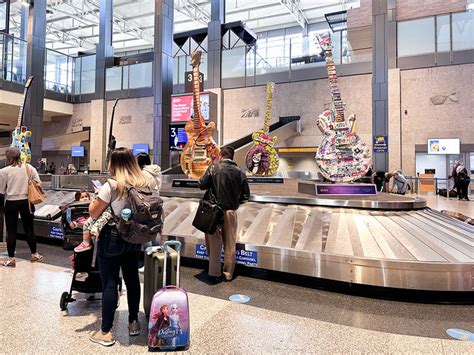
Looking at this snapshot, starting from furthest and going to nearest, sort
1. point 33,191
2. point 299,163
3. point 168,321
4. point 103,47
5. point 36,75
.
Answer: point 103,47 → point 299,163 → point 36,75 → point 33,191 → point 168,321

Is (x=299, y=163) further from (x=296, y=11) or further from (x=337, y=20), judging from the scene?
(x=296, y=11)

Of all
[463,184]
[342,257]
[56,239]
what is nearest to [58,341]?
[342,257]

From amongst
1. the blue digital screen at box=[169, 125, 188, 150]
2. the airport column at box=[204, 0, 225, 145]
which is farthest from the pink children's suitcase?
the airport column at box=[204, 0, 225, 145]

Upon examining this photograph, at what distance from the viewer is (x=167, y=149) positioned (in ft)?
50.0

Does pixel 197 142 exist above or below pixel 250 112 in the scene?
below

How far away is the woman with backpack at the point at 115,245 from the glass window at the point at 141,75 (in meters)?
20.2

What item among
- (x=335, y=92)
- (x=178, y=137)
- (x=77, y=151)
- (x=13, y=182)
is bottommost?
(x=13, y=182)

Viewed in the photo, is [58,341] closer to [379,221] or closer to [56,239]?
[379,221]

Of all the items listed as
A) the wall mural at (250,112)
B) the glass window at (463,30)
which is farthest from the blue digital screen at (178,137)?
the glass window at (463,30)

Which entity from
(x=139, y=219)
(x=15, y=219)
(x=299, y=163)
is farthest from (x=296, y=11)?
(x=139, y=219)

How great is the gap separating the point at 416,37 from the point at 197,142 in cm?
1250

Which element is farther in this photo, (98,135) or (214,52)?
(98,135)

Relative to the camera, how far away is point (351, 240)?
3908 millimetres

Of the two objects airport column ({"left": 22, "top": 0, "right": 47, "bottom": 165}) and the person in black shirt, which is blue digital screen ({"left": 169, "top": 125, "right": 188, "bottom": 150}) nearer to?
the person in black shirt
